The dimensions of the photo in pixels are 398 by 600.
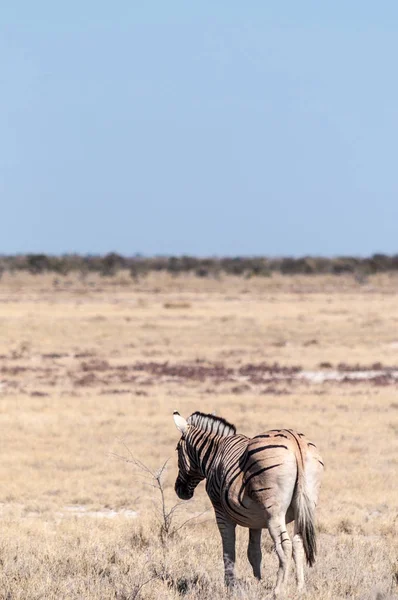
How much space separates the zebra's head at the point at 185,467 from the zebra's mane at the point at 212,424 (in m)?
0.09

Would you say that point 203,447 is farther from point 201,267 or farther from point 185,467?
point 201,267

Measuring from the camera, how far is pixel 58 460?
14344 millimetres

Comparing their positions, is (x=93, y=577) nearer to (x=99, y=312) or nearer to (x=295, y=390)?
(x=295, y=390)

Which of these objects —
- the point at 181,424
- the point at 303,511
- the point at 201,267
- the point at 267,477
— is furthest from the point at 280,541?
the point at 201,267

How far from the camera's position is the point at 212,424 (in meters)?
7.86

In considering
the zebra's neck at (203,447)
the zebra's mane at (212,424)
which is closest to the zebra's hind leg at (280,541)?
the zebra's neck at (203,447)

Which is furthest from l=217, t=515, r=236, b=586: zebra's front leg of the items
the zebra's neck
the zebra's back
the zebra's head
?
the zebra's head

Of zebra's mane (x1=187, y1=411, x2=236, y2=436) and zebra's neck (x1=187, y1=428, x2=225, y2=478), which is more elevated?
zebra's mane (x1=187, y1=411, x2=236, y2=436)

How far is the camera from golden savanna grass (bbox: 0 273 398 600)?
25.9ft

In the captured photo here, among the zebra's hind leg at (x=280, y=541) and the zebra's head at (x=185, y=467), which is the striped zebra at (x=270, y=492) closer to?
the zebra's hind leg at (x=280, y=541)

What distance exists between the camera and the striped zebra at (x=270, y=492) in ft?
22.5

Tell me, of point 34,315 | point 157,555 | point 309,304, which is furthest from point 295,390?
point 309,304

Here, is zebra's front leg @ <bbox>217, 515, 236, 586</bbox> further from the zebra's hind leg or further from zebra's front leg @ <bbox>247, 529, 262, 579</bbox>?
the zebra's hind leg

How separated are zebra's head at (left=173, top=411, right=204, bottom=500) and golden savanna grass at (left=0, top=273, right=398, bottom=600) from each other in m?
0.60
